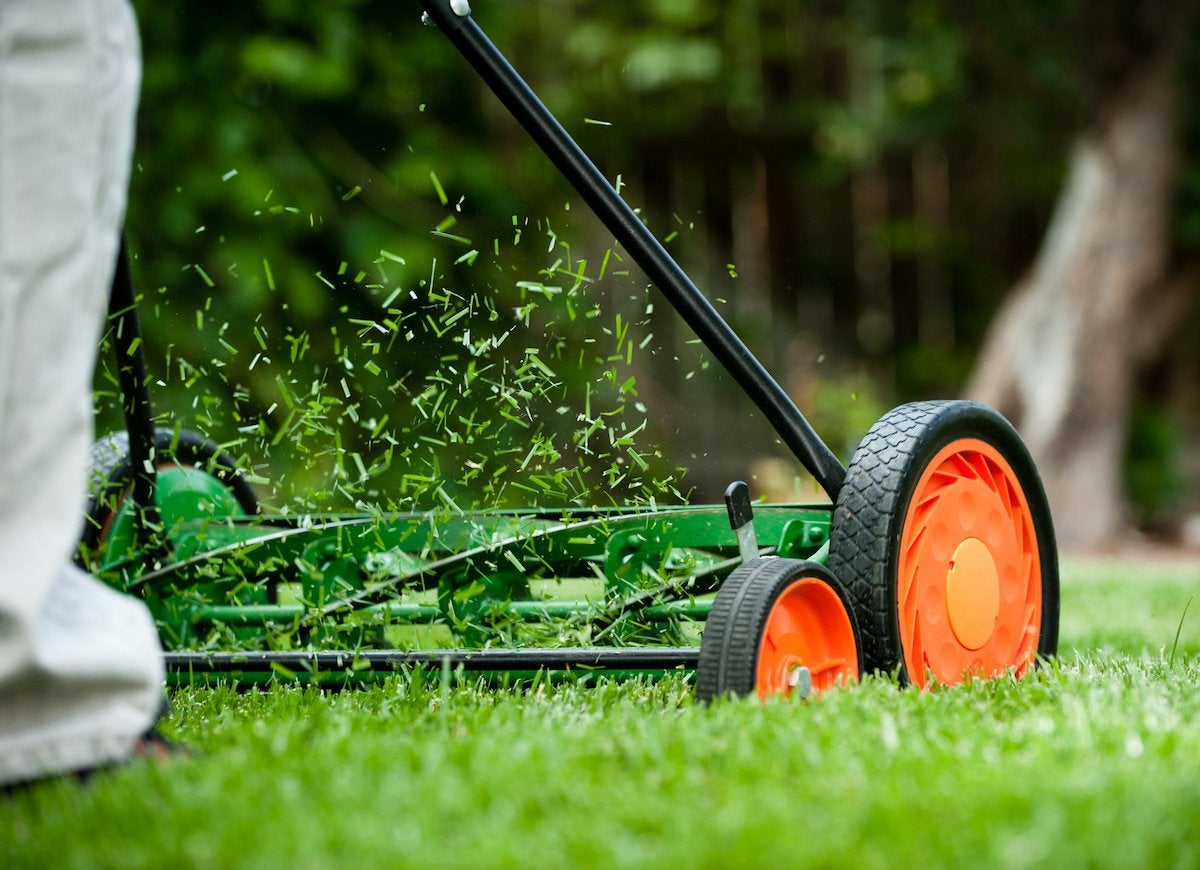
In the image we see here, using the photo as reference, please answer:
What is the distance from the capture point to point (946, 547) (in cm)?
199

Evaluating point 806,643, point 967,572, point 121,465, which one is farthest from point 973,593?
point 121,465

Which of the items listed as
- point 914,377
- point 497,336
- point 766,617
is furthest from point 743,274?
point 766,617

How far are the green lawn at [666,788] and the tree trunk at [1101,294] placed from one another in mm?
5818

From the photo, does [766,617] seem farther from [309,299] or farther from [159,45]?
[159,45]

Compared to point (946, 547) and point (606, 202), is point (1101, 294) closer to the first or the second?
point (946, 547)

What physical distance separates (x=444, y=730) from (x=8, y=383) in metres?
0.66

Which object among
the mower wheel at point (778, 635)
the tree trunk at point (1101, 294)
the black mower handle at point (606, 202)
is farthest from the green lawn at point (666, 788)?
the tree trunk at point (1101, 294)

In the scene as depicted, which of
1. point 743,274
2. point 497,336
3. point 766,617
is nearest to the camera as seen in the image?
point 766,617

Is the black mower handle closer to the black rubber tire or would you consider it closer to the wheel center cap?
the wheel center cap

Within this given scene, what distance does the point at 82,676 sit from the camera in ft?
4.43

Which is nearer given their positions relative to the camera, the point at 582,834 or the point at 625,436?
the point at 582,834

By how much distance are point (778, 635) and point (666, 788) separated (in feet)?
1.42

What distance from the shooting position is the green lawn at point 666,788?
1117 mm

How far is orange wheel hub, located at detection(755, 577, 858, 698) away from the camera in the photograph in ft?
5.57
